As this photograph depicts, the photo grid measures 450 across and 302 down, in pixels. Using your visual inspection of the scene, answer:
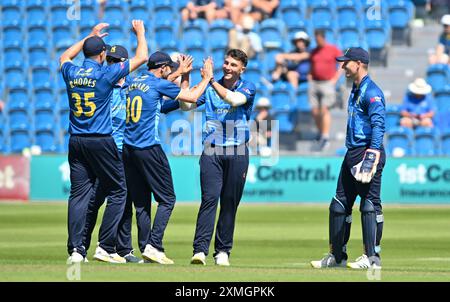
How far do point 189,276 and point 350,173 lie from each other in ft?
8.15

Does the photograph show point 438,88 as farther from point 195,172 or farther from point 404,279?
point 404,279

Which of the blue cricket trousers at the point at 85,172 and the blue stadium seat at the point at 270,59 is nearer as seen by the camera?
the blue cricket trousers at the point at 85,172

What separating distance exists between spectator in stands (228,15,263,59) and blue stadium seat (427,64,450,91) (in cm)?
389

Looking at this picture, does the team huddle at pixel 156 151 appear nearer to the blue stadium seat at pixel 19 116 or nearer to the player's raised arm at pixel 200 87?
the player's raised arm at pixel 200 87

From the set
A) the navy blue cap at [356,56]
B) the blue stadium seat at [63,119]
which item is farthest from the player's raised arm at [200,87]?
the blue stadium seat at [63,119]

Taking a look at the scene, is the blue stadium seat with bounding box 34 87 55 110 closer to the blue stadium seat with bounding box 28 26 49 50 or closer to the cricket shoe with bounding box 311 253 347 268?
the blue stadium seat with bounding box 28 26 49 50

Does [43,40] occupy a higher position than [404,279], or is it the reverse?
[43,40]

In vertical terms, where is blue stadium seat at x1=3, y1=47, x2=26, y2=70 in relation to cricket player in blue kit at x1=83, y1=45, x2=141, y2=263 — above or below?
above

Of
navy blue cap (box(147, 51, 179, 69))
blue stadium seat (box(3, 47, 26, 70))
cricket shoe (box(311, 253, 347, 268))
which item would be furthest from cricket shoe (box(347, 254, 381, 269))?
blue stadium seat (box(3, 47, 26, 70))

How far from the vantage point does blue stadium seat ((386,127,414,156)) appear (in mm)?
23125

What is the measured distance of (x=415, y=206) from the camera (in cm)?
2223

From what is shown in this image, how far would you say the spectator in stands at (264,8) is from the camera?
2619 centimetres

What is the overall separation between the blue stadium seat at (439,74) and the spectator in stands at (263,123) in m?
3.75

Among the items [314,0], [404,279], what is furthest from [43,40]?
[404,279]
